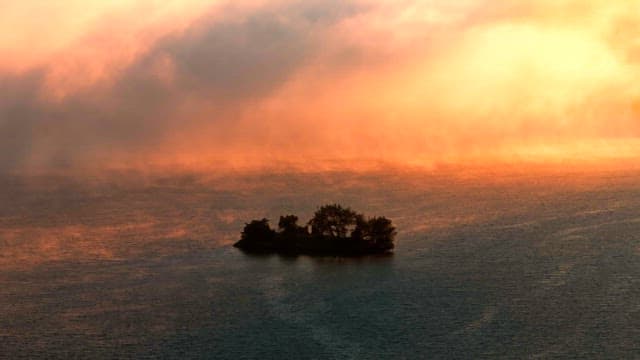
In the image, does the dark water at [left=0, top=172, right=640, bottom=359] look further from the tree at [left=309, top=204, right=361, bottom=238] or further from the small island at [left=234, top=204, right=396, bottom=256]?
the tree at [left=309, top=204, right=361, bottom=238]

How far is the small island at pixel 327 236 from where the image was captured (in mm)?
138500

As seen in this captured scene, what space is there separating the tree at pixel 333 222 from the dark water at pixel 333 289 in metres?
7.99

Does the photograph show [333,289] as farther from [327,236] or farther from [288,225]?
[288,225]

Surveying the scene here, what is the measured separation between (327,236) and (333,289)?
84.1 feet

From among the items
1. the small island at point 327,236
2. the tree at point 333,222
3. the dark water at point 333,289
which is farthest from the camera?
the tree at point 333,222

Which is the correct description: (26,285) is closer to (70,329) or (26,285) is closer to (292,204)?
(70,329)

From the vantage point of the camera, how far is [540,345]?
93.8 meters

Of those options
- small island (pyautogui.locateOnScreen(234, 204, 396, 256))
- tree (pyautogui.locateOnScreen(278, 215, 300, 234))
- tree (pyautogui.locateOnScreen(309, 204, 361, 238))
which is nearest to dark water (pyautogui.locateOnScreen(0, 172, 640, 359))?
small island (pyautogui.locateOnScreen(234, 204, 396, 256))

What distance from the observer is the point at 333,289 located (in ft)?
386

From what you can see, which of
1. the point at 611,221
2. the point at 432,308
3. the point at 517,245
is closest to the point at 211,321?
the point at 432,308

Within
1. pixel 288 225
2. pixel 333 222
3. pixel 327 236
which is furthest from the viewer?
pixel 288 225

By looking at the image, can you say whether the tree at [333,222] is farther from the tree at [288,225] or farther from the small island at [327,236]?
the tree at [288,225]

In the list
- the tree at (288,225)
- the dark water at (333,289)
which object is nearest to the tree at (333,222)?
the tree at (288,225)

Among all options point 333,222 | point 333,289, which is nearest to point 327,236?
point 333,222
